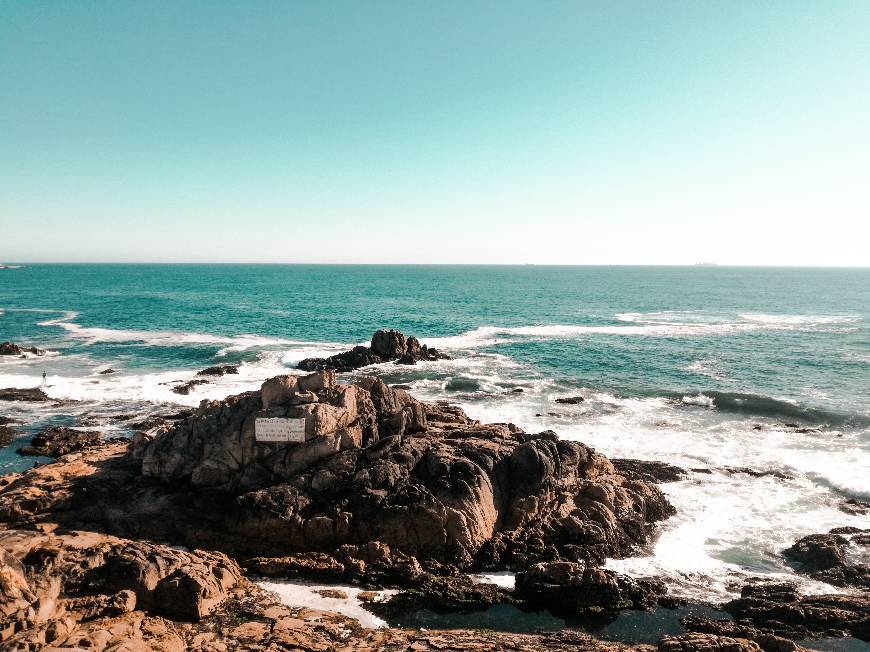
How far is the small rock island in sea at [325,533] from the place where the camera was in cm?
1454

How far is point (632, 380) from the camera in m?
50.6

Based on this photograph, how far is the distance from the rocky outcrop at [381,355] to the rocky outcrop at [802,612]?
43308 mm

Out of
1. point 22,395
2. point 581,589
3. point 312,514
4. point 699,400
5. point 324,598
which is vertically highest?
point 312,514

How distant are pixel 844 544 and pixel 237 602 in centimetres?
2583

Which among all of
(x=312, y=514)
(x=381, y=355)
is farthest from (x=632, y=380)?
(x=312, y=514)

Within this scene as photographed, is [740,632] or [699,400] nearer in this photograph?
[740,632]

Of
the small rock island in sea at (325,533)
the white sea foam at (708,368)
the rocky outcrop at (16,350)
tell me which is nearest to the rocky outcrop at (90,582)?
the small rock island in sea at (325,533)

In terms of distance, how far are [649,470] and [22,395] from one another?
50.1m

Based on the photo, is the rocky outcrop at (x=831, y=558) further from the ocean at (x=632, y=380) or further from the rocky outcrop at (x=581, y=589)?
the rocky outcrop at (x=581, y=589)

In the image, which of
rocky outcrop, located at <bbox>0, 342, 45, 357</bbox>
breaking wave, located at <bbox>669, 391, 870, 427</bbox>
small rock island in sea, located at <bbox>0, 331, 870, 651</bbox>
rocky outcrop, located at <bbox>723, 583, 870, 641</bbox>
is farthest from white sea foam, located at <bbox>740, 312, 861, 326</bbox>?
rocky outcrop, located at <bbox>0, 342, 45, 357</bbox>

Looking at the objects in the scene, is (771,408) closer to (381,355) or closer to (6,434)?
(381,355)

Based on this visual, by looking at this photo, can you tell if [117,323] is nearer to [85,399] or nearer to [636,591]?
[85,399]

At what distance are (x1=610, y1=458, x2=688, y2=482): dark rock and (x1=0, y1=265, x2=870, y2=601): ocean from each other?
32.3 inches

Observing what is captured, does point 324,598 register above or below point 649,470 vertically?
below
